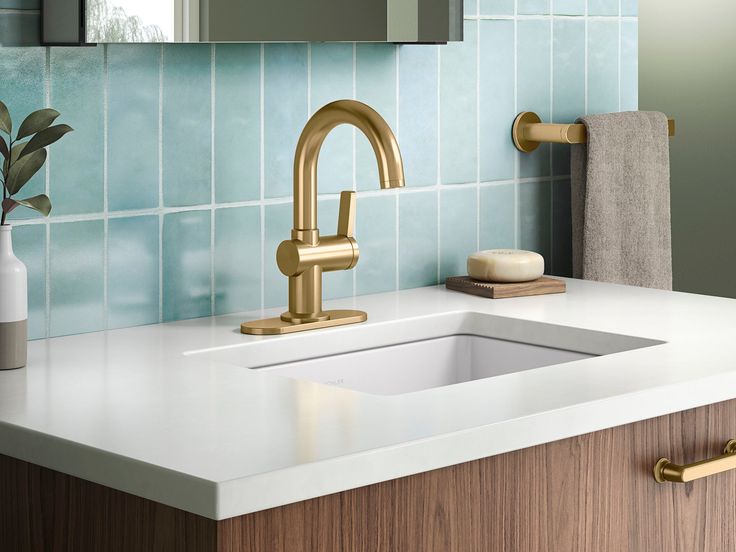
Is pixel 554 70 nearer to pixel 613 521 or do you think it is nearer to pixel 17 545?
pixel 613 521

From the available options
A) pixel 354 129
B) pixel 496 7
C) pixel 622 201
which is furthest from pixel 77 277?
pixel 622 201

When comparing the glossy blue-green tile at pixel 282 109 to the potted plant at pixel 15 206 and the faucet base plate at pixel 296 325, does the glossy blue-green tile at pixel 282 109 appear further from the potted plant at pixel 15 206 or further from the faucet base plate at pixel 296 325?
the potted plant at pixel 15 206

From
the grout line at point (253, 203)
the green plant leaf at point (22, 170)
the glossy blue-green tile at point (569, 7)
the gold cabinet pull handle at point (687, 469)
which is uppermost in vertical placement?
the glossy blue-green tile at point (569, 7)

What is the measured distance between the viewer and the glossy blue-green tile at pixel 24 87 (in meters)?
1.50

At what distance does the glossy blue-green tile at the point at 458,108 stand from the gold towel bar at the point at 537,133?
95mm

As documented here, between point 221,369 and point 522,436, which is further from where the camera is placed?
point 221,369

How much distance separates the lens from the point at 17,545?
1.27m

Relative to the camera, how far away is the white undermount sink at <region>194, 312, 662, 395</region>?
1.60 meters

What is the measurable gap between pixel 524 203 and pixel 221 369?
896 millimetres

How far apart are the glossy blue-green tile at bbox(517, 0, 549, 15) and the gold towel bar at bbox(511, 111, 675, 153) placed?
165 millimetres

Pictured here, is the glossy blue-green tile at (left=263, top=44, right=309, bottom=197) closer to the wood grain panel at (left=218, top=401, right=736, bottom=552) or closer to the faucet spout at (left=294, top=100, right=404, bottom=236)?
the faucet spout at (left=294, top=100, right=404, bottom=236)

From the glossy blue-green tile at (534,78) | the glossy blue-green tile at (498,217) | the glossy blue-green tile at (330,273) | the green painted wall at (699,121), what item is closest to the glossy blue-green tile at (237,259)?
the glossy blue-green tile at (330,273)

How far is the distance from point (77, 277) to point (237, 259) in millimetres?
250

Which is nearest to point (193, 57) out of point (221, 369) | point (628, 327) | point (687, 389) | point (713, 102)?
point (221, 369)
